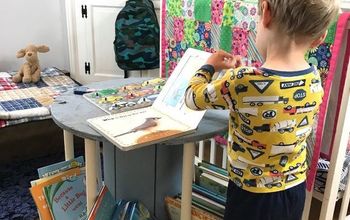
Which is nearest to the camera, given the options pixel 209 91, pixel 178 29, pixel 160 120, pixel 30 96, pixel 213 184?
pixel 209 91

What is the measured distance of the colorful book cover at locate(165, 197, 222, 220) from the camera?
4.22 feet

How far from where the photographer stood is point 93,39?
9.23 ft

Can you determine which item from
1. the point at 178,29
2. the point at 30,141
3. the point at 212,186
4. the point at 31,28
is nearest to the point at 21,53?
the point at 31,28

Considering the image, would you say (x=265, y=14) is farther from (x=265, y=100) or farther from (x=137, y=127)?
(x=137, y=127)

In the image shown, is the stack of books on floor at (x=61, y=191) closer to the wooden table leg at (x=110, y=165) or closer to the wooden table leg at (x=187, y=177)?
the wooden table leg at (x=110, y=165)

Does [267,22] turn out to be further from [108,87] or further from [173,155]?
[108,87]

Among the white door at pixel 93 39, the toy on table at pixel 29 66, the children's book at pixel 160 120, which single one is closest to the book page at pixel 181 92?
the children's book at pixel 160 120

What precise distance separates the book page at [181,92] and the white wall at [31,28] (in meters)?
1.98

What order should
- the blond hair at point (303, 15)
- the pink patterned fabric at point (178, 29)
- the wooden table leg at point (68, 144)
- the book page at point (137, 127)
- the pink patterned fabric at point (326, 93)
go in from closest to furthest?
the blond hair at point (303, 15), the book page at point (137, 127), the pink patterned fabric at point (326, 93), the wooden table leg at point (68, 144), the pink patterned fabric at point (178, 29)

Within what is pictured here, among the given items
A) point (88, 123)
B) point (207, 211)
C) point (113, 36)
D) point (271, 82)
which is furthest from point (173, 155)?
point (113, 36)

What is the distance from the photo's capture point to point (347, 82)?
1179 mm

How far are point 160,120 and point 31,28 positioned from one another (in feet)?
6.94

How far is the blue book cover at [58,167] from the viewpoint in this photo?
4.49 ft

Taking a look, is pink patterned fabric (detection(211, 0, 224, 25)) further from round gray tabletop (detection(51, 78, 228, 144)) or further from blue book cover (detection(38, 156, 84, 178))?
blue book cover (detection(38, 156, 84, 178))
